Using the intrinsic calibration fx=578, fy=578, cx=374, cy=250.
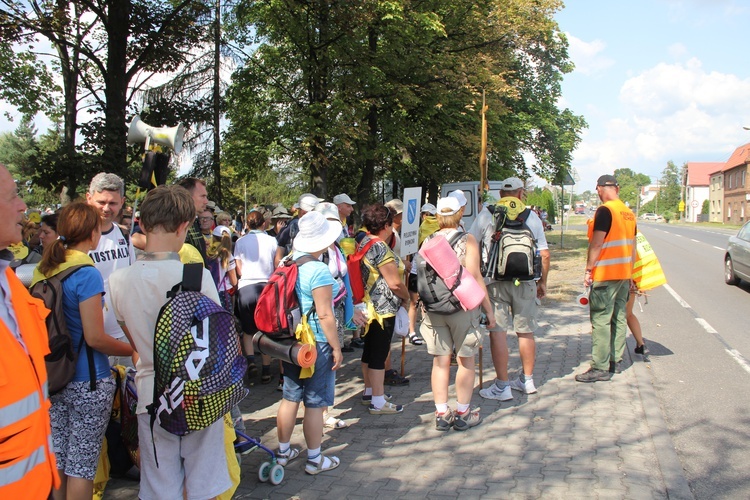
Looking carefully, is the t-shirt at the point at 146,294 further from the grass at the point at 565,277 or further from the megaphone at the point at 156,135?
Result: the grass at the point at 565,277

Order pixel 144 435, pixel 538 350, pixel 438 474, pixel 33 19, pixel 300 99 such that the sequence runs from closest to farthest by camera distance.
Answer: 1. pixel 144 435
2. pixel 438 474
3. pixel 538 350
4. pixel 33 19
5. pixel 300 99

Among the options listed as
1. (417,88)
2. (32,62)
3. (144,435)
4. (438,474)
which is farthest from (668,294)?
(32,62)

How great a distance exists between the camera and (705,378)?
20.5 feet

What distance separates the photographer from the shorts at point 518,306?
555 cm

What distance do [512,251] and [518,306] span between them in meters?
0.56

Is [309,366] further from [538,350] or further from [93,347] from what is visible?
[538,350]

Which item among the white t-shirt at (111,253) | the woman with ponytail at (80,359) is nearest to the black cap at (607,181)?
the white t-shirt at (111,253)

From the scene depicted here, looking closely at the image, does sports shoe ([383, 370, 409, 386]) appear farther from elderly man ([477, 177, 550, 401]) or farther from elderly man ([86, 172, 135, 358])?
elderly man ([86, 172, 135, 358])

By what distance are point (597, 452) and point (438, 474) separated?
124 cm

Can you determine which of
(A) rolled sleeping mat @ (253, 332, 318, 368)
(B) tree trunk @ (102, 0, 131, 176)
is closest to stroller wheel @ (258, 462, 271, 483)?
(A) rolled sleeping mat @ (253, 332, 318, 368)

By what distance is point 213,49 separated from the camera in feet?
49.1

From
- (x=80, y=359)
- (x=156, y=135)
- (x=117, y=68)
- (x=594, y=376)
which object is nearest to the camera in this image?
(x=80, y=359)

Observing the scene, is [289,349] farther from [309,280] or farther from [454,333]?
[454,333]

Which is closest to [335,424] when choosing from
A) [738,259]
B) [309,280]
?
[309,280]
